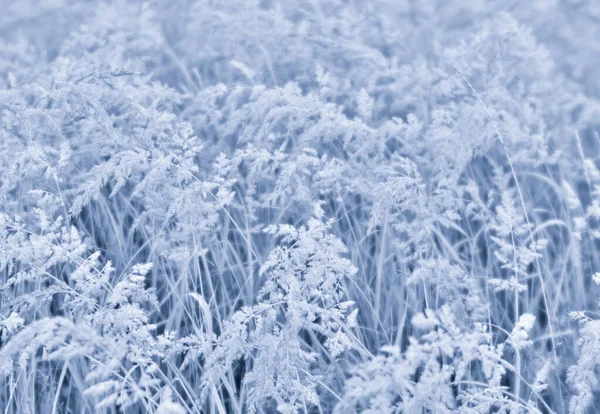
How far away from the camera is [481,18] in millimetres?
3281

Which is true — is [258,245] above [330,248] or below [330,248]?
below

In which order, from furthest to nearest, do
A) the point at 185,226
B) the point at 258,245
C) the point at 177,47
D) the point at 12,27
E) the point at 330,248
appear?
the point at 12,27 → the point at 177,47 → the point at 258,245 → the point at 185,226 → the point at 330,248

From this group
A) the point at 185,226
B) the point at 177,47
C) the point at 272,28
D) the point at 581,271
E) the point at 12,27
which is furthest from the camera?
the point at 12,27

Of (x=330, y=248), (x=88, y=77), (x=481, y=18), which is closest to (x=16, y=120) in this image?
(x=88, y=77)

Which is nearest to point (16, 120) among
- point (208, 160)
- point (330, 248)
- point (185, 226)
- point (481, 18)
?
point (208, 160)

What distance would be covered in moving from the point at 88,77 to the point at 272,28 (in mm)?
952

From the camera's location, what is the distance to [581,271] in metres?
2.23

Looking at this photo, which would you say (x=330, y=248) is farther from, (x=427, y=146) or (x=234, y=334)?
(x=427, y=146)

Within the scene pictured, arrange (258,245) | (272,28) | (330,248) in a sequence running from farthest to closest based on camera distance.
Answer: (272,28) → (258,245) → (330,248)

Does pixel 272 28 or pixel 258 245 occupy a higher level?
pixel 272 28

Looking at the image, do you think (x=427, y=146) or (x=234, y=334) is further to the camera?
(x=427, y=146)

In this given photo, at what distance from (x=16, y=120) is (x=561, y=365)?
190 centimetres

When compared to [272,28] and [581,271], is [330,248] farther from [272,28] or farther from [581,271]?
[272,28]

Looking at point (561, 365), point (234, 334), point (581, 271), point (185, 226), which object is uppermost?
point (185, 226)
